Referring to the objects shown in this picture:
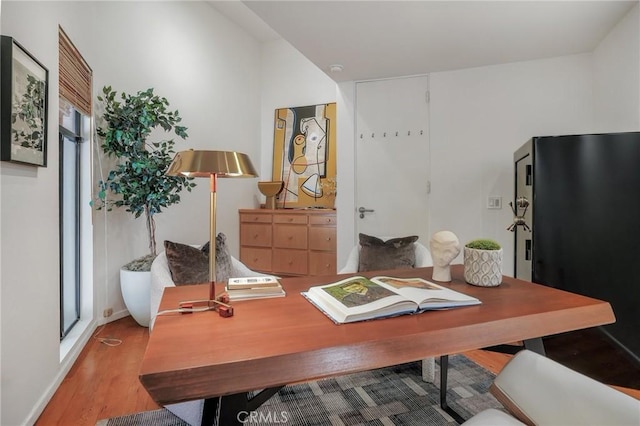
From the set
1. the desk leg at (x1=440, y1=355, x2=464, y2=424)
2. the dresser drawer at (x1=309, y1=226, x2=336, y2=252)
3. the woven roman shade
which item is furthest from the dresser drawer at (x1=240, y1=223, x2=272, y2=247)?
the desk leg at (x1=440, y1=355, x2=464, y2=424)

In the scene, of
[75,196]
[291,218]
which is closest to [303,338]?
[75,196]

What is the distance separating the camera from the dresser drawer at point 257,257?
4504mm

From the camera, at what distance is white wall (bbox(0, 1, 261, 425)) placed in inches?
59.5

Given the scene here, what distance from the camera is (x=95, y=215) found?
283 centimetres

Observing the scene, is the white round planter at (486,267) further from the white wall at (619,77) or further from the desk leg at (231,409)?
the white wall at (619,77)

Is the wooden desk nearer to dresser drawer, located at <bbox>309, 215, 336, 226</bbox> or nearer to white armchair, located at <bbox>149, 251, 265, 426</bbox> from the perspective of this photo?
white armchair, located at <bbox>149, 251, 265, 426</bbox>

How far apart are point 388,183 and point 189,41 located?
267cm

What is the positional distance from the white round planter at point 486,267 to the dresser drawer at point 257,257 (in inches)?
134

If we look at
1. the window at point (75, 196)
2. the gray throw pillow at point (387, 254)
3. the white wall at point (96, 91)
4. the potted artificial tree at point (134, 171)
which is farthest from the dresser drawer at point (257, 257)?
the gray throw pillow at point (387, 254)

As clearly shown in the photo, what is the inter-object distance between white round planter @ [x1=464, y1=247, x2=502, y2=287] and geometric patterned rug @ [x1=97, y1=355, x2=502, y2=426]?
81 centimetres

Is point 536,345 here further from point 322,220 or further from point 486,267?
point 322,220

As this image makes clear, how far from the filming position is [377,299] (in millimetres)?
1045

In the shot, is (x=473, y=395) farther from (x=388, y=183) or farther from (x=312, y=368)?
(x=388, y=183)

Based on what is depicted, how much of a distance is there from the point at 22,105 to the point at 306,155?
3364mm
